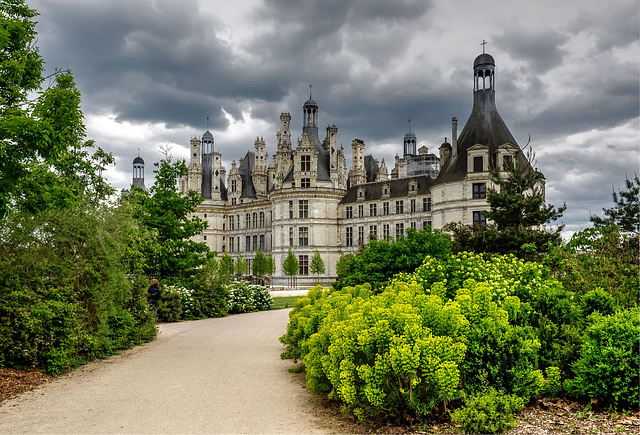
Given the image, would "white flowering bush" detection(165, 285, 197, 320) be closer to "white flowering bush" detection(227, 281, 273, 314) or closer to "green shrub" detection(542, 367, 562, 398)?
"white flowering bush" detection(227, 281, 273, 314)

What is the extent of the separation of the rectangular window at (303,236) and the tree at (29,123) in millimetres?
46316

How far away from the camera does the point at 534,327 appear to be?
356 inches

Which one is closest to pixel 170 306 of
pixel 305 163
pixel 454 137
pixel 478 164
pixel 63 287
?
pixel 63 287

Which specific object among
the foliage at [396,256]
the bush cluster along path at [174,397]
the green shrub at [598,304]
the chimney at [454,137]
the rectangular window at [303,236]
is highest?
the chimney at [454,137]

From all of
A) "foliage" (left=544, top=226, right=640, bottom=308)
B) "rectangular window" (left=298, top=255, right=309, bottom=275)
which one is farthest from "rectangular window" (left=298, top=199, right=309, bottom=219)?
"foliage" (left=544, top=226, right=640, bottom=308)

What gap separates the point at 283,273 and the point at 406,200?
1627 cm

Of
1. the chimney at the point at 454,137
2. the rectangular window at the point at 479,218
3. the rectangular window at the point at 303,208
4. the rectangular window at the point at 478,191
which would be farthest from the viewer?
the rectangular window at the point at 303,208

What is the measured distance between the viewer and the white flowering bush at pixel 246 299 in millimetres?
25828

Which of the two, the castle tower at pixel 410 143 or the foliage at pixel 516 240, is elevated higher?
the castle tower at pixel 410 143

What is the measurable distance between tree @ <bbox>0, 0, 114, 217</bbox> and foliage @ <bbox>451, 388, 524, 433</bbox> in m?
7.96

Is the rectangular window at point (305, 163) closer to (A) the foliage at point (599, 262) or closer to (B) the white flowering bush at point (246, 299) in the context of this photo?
(B) the white flowering bush at point (246, 299)

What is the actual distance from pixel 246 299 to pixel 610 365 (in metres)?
21.0

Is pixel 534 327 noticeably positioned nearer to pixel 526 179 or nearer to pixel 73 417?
pixel 73 417

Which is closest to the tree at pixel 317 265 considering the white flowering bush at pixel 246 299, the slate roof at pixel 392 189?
the slate roof at pixel 392 189
